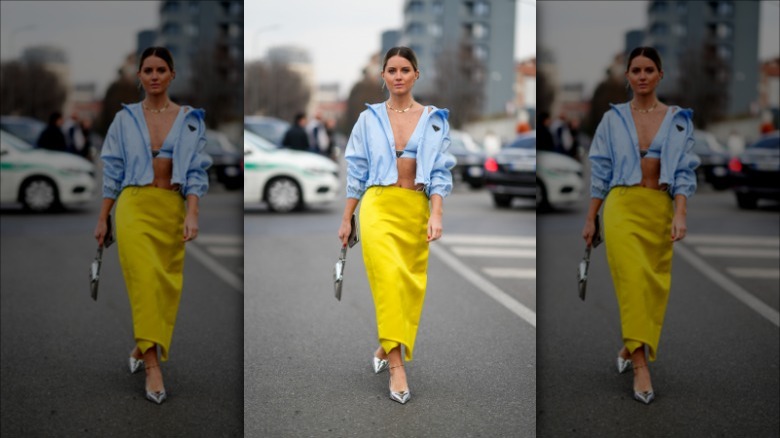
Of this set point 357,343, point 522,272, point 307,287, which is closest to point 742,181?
point 522,272

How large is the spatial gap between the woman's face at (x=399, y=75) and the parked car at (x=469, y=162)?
65.6ft

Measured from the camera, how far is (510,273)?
33.9 ft

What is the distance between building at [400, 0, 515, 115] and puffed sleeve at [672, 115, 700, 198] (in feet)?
161

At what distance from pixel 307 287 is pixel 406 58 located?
464 centimetres

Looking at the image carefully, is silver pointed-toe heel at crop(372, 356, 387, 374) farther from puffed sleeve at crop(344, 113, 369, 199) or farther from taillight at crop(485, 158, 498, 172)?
taillight at crop(485, 158, 498, 172)

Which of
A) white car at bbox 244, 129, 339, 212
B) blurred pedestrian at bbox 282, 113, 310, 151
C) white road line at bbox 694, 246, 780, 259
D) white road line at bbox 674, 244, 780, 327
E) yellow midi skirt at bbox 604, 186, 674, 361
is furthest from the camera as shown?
blurred pedestrian at bbox 282, 113, 310, 151

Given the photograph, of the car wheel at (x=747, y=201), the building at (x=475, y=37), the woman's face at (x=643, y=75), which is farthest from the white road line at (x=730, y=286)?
the building at (x=475, y=37)

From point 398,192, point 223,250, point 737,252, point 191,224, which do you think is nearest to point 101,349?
point 191,224

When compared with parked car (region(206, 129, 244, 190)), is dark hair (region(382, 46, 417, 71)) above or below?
above

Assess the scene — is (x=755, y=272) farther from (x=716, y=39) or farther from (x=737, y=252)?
(x=716, y=39)

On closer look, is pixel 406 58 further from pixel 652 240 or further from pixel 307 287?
pixel 307 287

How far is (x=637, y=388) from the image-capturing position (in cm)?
539

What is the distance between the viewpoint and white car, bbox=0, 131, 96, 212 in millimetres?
8980

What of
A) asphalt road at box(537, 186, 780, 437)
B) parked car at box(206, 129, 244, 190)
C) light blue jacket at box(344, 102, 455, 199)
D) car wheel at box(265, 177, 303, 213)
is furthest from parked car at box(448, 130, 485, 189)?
light blue jacket at box(344, 102, 455, 199)
